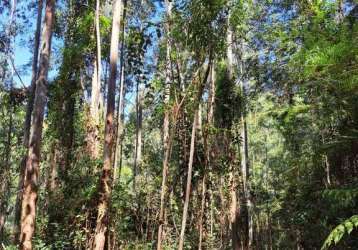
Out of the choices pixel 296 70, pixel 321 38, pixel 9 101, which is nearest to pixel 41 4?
pixel 9 101

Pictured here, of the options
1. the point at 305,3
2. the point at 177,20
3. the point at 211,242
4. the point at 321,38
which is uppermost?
the point at 305,3

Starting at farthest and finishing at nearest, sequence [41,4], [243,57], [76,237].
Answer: [243,57]
[41,4]
[76,237]

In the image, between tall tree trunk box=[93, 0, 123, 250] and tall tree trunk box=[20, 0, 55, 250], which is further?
tall tree trunk box=[20, 0, 55, 250]

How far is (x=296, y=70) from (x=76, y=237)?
17.7 ft

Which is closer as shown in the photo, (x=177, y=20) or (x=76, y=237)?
(x=177, y=20)

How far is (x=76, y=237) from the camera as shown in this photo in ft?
29.6

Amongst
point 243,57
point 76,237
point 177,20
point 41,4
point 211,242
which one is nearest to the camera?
point 177,20

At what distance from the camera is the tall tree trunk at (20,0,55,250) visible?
296 inches

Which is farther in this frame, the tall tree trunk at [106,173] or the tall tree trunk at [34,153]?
the tall tree trunk at [34,153]

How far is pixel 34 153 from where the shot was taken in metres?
7.93

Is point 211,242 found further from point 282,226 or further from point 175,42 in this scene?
point 282,226

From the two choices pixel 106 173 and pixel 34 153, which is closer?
pixel 106 173

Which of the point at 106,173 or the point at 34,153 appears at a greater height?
the point at 34,153

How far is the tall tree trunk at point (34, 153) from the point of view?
7.52 meters
